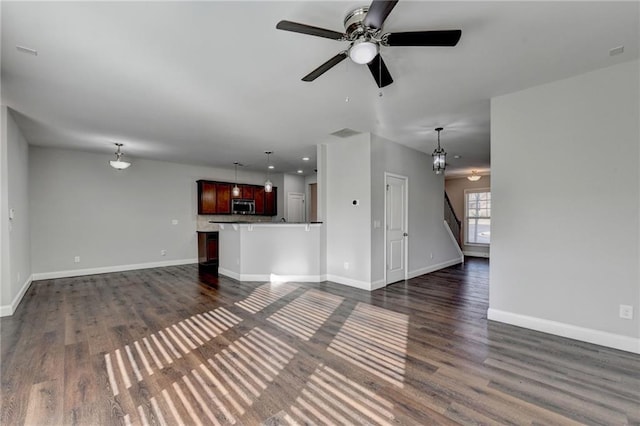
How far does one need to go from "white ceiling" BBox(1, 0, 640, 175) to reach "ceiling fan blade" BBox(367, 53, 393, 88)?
13 cm

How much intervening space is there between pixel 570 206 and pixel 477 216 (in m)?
6.89

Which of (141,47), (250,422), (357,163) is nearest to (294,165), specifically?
(357,163)

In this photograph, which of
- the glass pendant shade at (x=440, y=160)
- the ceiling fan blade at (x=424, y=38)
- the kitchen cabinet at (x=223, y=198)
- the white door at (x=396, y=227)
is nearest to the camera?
the ceiling fan blade at (x=424, y=38)

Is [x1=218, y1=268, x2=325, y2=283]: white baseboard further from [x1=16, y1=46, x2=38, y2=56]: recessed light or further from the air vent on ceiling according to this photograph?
[x1=16, y1=46, x2=38, y2=56]: recessed light

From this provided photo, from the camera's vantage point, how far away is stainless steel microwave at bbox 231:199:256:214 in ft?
27.5

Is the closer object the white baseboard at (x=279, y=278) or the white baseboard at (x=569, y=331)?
the white baseboard at (x=569, y=331)

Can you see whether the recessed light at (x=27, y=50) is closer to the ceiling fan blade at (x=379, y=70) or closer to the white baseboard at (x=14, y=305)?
the ceiling fan blade at (x=379, y=70)

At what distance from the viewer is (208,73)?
9.33 ft

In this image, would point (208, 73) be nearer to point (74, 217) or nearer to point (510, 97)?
point (510, 97)

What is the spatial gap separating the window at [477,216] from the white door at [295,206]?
18.3ft

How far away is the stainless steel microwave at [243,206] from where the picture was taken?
27.5 ft

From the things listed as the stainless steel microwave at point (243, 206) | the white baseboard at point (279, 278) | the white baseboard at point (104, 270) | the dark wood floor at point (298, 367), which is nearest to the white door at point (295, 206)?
the stainless steel microwave at point (243, 206)

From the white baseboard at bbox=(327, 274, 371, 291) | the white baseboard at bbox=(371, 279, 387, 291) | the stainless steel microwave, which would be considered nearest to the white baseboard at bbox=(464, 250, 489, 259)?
the white baseboard at bbox=(371, 279, 387, 291)

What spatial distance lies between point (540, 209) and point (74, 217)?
8.25 m
